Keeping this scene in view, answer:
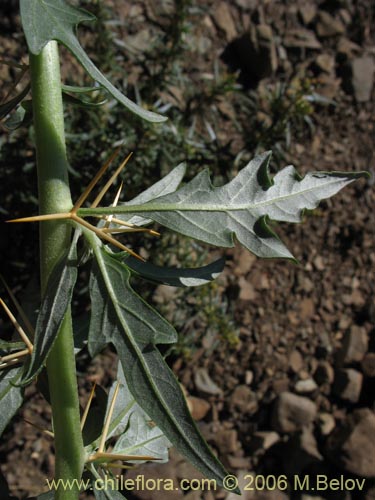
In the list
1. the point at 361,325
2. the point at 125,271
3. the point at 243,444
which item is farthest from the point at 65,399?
the point at 361,325

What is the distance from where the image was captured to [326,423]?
249 centimetres

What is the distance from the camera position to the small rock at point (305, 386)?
8.32 feet

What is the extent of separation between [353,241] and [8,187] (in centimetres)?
165

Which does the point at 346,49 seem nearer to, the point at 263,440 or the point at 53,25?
the point at 263,440

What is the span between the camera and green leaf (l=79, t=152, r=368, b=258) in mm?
869

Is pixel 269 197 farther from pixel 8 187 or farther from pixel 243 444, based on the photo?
pixel 243 444

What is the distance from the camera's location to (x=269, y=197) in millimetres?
910

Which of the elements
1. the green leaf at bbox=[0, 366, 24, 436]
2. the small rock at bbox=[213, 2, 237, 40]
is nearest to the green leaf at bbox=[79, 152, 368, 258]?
the green leaf at bbox=[0, 366, 24, 436]

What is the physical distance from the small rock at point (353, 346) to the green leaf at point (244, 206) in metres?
1.83

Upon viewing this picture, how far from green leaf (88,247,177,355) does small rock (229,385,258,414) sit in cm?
171

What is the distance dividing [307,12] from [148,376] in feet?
9.02

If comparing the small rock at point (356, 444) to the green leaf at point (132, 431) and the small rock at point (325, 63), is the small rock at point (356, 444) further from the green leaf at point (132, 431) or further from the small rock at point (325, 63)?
the small rock at point (325, 63)

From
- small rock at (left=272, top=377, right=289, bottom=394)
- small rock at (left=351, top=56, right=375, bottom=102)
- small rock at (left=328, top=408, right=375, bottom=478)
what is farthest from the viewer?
→ small rock at (left=351, top=56, right=375, bottom=102)

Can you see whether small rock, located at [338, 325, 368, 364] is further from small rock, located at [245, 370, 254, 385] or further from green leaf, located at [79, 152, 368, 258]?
green leaf, located at [79, 152, 368, 258]
